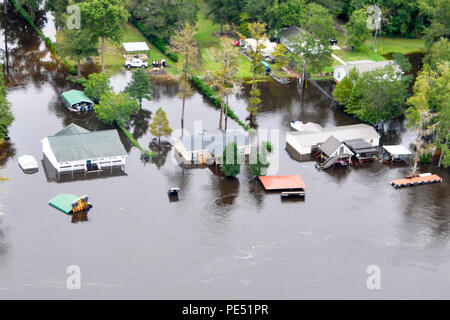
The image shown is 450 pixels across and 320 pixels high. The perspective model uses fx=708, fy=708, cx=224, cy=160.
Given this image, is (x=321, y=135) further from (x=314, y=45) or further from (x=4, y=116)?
(x=4, y=116)

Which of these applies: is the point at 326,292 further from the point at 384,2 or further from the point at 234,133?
the point at 384,2

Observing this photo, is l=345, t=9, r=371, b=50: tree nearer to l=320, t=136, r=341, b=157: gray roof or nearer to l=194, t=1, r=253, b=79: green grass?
l=194, t=1, r=253, b=79: green grass

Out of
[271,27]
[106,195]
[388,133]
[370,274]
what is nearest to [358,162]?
[388,133]

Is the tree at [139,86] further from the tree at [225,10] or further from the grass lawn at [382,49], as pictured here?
the grass lawn at [382,49]

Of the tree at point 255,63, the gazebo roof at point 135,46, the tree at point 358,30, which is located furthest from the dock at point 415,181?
the gazebo roof at point 135,46

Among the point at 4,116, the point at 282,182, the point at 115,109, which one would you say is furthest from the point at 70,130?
the point at 282,182

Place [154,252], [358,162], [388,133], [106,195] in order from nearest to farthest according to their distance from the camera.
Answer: [154,252] → [106,195] → [358,162] → [388,133]
